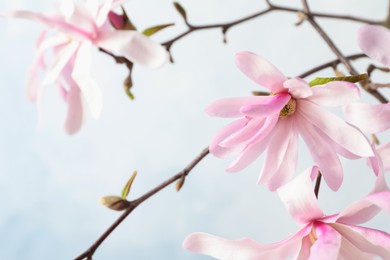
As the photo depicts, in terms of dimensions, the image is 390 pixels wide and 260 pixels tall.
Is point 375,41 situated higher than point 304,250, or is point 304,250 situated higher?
point 375,41

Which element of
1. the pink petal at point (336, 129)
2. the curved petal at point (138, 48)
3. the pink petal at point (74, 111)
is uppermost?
the curved petal at point (138, 48)

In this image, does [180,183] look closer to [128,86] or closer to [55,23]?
[128,86]

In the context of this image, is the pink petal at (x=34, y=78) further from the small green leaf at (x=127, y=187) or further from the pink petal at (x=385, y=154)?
the pink petal at (x=385, y=154)

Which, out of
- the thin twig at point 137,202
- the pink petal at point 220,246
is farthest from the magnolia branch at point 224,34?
the pink petal at point 220,246

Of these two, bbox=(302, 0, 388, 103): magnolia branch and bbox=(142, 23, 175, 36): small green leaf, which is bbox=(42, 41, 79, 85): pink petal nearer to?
bbox=(142, 23, 175, 36): small green leaf

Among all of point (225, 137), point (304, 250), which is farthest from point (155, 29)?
point (304, 250)

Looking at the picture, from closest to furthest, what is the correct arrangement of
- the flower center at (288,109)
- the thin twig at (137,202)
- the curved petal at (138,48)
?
the curved petal at (138,48)
the flower center at (288,109)
the thin twig at (137,202)

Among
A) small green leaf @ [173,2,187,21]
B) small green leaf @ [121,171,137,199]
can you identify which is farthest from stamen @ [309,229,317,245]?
small green leaf @ [173,2,187,21]

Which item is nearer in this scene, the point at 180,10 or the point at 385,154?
the point at 385,154
